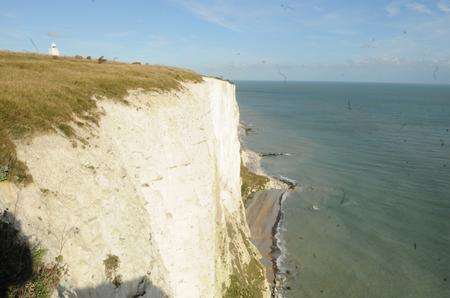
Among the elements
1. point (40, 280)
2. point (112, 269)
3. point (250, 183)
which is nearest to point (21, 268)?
point (40, 280)

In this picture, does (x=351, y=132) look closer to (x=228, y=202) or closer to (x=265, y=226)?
(x=265, y=226)

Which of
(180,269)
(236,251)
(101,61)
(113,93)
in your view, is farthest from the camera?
(101,61)

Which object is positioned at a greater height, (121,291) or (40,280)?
(40,280)

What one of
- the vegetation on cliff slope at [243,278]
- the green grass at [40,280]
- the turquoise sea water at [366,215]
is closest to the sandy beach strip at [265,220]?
the turquoise sea water at [366,215]

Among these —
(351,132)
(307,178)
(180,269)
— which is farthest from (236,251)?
(351,132)

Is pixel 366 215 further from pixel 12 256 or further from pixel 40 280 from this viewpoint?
pixel 12 256

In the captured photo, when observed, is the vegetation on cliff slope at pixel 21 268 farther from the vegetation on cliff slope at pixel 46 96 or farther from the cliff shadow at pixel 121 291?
the vegetation on cliff slope at pixel 46 96
